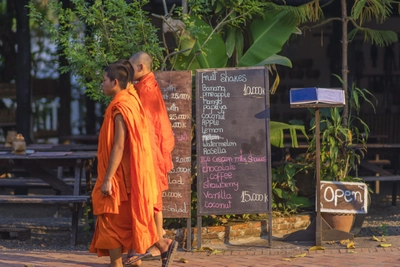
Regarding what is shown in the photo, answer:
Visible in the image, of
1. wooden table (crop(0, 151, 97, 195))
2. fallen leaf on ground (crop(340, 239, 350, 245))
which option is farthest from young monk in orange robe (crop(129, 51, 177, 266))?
fallen leaf on ground (crop(340, 239, 350, 245))

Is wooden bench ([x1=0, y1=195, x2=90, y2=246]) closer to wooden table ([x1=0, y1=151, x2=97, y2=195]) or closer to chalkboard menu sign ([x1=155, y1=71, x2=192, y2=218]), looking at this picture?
wooden table ([x1=0, y1=151, x2=97, y2=195])

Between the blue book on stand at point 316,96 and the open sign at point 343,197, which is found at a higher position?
the blue book on stand at point 316,96

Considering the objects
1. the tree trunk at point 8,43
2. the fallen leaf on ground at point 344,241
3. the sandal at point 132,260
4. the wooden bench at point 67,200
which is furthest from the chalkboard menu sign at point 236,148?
the tree trunk at point 8,43

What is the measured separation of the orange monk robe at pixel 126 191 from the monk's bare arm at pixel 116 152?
41 millimetres

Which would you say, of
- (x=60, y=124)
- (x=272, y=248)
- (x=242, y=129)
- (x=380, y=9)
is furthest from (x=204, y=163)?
(x=60, y=124)

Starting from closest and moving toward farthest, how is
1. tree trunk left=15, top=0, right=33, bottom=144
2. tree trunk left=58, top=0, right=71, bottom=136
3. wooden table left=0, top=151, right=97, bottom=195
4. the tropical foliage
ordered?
the tropical foliage, wooden table left=0, top=151, right=97, bottom=195, tree trunk left=15, top=0, right=33, bottom=144, tree trunk left=58, top=0, right=71, bottom=136

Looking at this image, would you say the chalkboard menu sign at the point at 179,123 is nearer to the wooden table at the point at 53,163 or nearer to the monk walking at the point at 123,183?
the wooden table at the point at 53,163

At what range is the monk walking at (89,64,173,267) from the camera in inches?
248

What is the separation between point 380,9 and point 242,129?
8.61 ft

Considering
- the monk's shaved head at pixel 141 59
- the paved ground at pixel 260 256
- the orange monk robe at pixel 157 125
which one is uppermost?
the monk's shaved head at pixel 141 59

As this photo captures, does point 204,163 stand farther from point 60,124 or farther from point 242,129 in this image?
point 60,124

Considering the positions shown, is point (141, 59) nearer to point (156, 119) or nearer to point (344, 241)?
point (156, 119)

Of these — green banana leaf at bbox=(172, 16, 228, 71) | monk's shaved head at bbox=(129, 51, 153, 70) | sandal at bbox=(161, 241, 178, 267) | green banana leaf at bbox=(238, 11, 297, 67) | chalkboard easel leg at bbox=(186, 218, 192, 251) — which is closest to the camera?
sandal at bbox=(161, 241, 178, 267)

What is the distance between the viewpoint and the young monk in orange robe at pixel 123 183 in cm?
631
